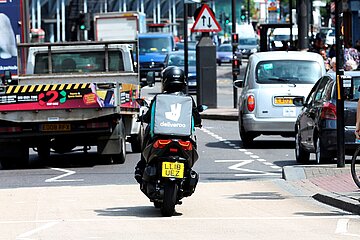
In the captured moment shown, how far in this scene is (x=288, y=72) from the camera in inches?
907

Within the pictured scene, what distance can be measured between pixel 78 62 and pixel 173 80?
9502mm

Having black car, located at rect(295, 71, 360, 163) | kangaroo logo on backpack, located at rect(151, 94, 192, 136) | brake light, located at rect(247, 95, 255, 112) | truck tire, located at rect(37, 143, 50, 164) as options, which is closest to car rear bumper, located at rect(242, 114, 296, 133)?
brake light, located at rect(247, 95, 255, 112)

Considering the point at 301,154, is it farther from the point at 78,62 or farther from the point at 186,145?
the point at 186,145

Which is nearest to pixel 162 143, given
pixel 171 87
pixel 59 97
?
pixel 171 87

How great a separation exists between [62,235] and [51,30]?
90.4 meters

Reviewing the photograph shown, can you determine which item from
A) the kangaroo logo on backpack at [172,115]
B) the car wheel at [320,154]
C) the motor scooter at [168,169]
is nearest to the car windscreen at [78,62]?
the car wheel at [320,154]

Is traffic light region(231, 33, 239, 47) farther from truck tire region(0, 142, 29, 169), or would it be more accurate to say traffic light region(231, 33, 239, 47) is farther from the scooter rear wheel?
the scooter rear wheel

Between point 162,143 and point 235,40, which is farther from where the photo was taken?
point 235,40

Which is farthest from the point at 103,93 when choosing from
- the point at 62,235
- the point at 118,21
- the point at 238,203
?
the point at 118,21

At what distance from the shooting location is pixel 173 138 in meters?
12.5

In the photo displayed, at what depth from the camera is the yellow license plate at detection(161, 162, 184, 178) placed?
12.4 metres

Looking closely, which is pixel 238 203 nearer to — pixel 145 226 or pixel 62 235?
pixel 145 226

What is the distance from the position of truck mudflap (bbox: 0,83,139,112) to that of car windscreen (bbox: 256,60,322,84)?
4823mm

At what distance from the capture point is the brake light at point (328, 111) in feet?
59.2
